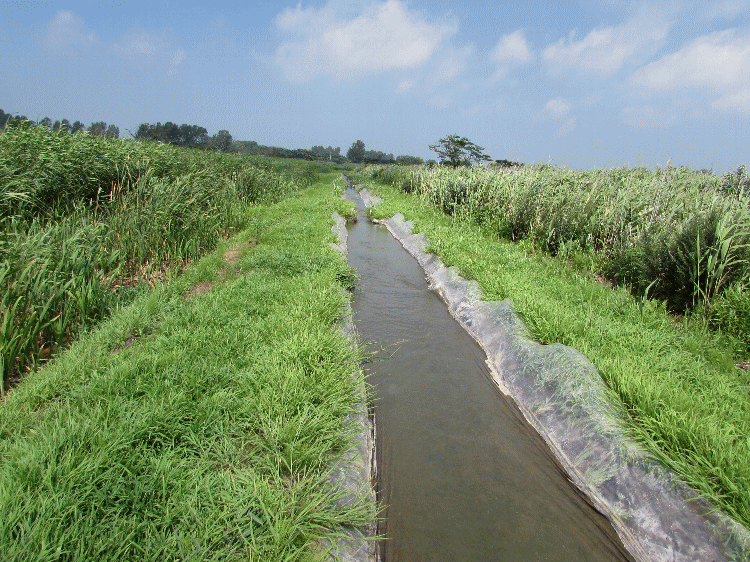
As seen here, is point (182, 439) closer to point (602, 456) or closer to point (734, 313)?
point (602, 456)

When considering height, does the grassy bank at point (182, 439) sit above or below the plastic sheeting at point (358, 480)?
above

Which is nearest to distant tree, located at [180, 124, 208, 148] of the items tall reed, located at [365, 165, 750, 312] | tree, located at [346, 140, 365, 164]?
tree, located at [346, 140, 365, 164]

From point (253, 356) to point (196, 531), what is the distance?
1.92 metres

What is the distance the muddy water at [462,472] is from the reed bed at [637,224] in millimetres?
3045

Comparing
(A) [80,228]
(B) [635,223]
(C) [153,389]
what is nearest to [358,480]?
(C) [153,389]

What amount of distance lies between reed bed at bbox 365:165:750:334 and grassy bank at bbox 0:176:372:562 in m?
4.82

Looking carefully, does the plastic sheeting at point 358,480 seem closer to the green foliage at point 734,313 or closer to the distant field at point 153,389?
the distant field at point 153,389

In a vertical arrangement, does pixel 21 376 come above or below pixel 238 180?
below

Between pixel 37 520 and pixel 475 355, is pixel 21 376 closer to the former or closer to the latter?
pixel 37 520

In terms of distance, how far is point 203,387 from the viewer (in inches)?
136

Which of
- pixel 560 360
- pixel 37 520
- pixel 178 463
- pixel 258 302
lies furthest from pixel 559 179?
pixel 37 520

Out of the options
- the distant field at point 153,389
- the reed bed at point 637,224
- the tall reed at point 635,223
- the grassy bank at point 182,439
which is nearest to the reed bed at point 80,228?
the distant field at point 153,389

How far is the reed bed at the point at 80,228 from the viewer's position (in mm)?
4305

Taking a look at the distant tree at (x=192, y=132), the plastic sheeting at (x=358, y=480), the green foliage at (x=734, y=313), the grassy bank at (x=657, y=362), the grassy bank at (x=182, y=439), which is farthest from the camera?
the distant tree at (x=192, y=132)
